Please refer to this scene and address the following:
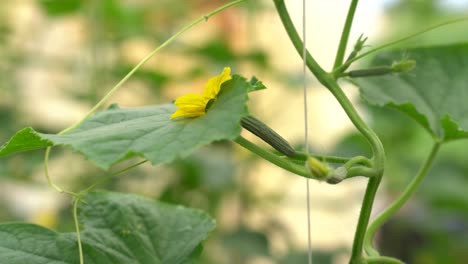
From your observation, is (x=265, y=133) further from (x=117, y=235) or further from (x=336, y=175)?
(x=117, y=235)

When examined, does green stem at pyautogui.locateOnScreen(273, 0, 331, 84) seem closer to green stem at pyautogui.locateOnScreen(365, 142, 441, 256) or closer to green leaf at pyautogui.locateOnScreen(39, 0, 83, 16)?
green stem at pyautogui.locateOnScreen(365, 142, 441, 256)

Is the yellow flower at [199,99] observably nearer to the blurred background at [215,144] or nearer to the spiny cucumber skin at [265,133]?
the spiny cucumber skin at [265,133]

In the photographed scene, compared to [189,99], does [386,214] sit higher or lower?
lower

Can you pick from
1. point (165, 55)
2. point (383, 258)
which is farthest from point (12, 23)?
point (383, 258)

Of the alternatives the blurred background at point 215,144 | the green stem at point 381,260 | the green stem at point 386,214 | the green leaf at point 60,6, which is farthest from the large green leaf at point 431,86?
the green leaf at point 60,6

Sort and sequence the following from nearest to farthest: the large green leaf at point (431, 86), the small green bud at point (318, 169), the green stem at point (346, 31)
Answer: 1. the small green bud at point (318, 169)
2. the green stem at point (346, 31)
3. the large green leaf at point (431, 86)

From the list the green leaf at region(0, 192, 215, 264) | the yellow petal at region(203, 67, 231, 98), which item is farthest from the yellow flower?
the green leaf at region(0, 192, 215, 264)

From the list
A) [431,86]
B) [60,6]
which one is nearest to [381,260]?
[431,86]

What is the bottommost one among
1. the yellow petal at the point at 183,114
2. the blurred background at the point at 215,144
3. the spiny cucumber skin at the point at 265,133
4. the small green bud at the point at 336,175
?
the blurred background at the point at 215,144
